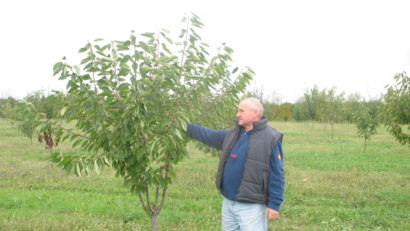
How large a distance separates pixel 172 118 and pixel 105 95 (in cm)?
64

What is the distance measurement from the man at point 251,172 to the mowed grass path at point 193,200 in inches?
97.0

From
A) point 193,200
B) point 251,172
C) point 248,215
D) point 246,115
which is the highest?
point 246,115

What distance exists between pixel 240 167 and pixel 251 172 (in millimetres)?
141

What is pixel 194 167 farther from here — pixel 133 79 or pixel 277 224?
pixel 133 79

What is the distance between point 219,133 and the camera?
381 centimetres

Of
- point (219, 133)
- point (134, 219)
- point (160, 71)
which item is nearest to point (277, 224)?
point (134, 219)

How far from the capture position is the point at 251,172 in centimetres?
324

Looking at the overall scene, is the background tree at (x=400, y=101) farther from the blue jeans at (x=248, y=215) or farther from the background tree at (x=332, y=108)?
the background tree at (x=332, y=108)

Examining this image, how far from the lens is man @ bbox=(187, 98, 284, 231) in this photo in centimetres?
323

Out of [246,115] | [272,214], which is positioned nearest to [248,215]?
[272,214]

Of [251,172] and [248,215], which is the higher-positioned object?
[251,172]

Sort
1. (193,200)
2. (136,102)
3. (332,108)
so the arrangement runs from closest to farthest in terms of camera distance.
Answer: (136,102)
(193,200)
(332,108)

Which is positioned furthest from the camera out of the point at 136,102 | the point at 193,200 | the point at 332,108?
the point at 332,108

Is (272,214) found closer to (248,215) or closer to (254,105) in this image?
(248,215)
